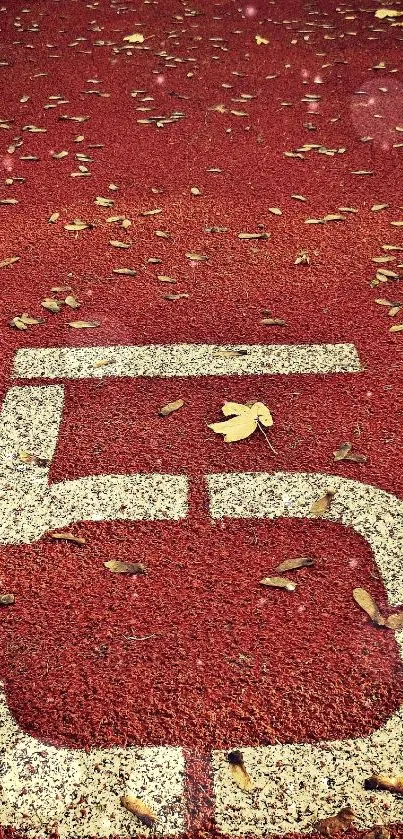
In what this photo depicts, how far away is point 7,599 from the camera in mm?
2293

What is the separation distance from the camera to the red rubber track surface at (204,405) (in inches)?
80.2

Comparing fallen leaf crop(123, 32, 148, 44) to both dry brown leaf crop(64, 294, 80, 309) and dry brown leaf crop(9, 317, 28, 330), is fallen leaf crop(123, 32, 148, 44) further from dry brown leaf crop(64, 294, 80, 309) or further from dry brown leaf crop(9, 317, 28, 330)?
dry brown leaf crop(9, 317, 28, 330)

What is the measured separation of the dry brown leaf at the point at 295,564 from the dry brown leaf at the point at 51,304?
5.85 ft

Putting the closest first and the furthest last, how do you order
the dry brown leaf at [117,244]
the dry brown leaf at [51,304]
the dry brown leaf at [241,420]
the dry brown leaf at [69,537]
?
the dry brown leaf at [69,537] → the dry brown leaf at [241,420] → the dry brown leaf at [51,304] → the dry brown leaf at [117,244]

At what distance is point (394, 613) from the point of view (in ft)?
7.35

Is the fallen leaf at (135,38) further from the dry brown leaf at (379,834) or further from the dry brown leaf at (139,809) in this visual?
the dry brown leaf at (379,834)

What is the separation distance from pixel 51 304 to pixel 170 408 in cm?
99

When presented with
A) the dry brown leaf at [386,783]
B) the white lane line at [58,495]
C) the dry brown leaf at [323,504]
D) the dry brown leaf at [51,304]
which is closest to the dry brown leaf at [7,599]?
the white lane line at [58,495]


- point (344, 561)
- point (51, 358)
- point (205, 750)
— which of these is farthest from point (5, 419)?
point (205, 750)

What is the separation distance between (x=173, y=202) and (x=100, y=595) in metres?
3.04

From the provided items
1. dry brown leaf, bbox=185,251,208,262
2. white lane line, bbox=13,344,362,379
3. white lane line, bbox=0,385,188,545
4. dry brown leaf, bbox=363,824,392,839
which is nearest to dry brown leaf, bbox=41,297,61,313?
white lane line, bbox=13,344,362,379

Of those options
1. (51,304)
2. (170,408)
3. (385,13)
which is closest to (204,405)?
(170,408)

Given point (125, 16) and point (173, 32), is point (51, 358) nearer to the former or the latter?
point (173, 32)

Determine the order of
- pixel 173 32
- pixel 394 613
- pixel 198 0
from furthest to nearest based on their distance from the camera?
1. pixel 198 0
2. pixel 173 32
3. pixel 394 613
